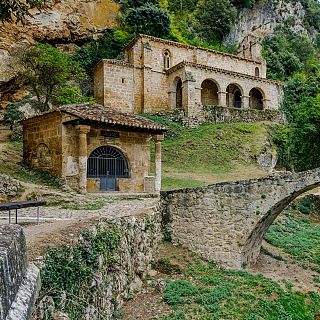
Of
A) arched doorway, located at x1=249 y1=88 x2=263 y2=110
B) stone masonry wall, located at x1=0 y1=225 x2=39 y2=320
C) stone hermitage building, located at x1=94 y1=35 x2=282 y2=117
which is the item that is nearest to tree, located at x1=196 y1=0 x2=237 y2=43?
stone hermitage building, located at x1=94 y1=35 x2=282 y2=117

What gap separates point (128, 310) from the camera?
8.89m

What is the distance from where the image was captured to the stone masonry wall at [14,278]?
1.87 meters

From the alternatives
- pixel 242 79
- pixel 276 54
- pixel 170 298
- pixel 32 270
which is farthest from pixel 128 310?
pixel 276 54

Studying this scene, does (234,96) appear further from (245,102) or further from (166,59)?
(166,59)

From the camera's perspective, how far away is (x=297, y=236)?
57.7 ft

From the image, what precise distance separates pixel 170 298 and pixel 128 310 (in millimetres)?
1200

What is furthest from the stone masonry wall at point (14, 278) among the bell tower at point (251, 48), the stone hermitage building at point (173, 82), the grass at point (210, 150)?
the bell tower at point (251, 48)

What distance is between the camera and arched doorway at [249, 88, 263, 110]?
4153cm

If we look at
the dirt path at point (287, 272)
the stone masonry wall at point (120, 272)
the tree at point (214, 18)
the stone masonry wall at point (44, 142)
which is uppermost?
the tree at point (214, 18)

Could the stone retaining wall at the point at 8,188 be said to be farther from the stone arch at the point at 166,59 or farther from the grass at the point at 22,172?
the stone arch at the point at 166,59

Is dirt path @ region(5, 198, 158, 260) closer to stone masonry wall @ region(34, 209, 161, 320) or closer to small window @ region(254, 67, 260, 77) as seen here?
stone masonry wall @ region(34, 209, 161, 320)

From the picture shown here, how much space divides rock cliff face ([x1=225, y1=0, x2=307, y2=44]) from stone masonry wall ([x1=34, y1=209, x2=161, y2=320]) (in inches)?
1762

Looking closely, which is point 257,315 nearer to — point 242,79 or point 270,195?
point 270,195

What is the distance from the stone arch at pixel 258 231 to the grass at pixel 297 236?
2.38 m
